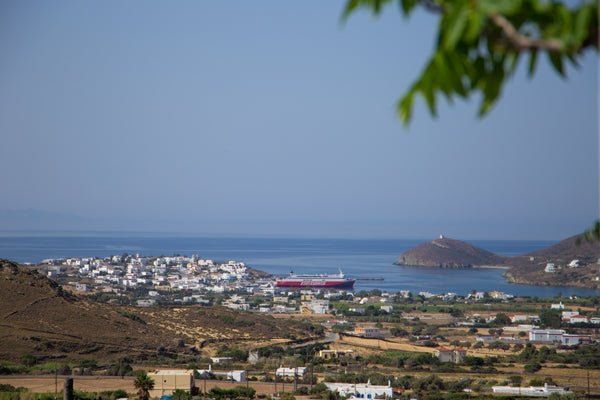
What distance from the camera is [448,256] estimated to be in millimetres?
89500

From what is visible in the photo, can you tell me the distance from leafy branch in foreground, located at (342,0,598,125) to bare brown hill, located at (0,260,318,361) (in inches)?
746

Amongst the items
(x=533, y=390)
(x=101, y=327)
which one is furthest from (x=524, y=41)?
(x=101, y=327)

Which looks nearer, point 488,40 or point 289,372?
point 488,40

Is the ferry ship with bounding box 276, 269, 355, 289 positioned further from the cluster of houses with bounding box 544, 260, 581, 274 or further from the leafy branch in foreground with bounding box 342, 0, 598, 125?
the leafy branch in foreground with bounding box 342, 0, 598, 125

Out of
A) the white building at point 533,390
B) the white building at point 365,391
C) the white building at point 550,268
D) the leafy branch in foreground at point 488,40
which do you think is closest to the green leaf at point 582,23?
the leafy branch in foreground at point 488,40

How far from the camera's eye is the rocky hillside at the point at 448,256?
288 feet

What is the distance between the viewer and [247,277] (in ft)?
199

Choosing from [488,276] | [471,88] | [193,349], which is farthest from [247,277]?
[471,88]

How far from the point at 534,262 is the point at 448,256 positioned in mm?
24259

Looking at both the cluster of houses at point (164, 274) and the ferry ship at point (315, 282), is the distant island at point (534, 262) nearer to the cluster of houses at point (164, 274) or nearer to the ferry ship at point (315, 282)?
the ferry ship at point (315, 282)

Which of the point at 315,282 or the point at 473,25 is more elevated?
the point at 473,25

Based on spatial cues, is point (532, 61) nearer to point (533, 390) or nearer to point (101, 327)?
point (533, 390)

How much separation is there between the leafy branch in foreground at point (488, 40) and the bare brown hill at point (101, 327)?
746 inches

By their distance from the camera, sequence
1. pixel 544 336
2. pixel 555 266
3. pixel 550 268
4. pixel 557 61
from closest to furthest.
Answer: pixel 557 61, pixel 544 336, pixel 550 268, pixel 555 266
